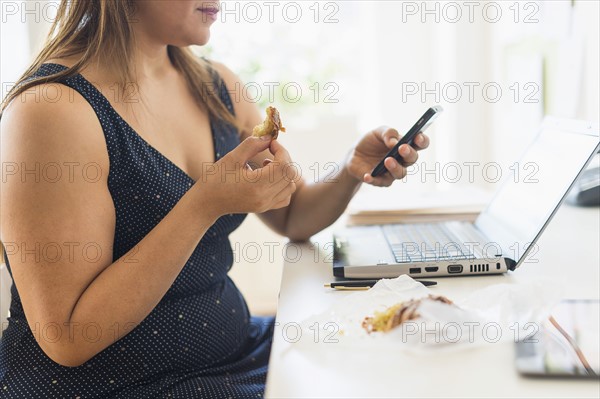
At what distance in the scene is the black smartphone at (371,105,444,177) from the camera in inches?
39.0

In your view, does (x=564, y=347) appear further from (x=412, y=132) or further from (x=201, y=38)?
(x=201, y=38)

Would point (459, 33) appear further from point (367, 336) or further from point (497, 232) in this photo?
point (367, 336)

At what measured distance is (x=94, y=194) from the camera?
0.88 m

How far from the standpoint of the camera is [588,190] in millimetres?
1265

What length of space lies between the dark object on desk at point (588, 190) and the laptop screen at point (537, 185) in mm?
195

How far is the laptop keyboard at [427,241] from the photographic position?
3.08 feet

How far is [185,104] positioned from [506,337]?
0.73 meters

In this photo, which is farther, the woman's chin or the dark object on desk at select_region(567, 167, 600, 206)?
the dark object on desk at select_region(567, 167, 600, 206)

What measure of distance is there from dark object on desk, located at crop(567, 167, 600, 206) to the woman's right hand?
68 centimetres

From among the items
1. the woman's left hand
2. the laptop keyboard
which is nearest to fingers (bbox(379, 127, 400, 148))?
the woman's left hand

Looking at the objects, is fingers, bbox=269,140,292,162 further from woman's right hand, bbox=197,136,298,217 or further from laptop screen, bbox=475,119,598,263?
laptop screen, bbox=475,119,598,263

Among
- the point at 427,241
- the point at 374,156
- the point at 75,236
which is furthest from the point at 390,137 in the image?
the point at 75,236

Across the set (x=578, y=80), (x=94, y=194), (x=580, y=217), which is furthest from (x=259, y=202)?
(x=578, y=80)

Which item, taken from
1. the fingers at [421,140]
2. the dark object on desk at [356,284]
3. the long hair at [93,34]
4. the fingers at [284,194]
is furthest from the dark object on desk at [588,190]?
the long hair at [93,34]
